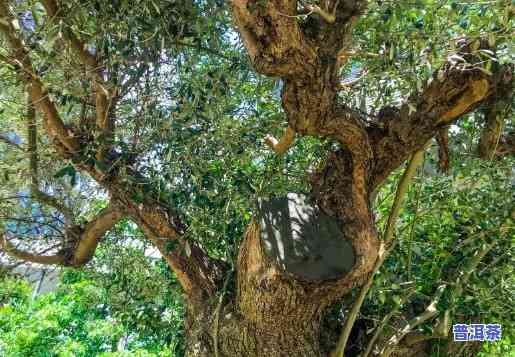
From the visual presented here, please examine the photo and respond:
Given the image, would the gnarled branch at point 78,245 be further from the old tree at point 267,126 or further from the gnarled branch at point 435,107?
the gnarled branch at point 435,107

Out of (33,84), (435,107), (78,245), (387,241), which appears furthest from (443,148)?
(78,245)

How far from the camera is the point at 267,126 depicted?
3.05m

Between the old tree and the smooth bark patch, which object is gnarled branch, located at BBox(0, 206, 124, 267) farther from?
the smooth bark patch

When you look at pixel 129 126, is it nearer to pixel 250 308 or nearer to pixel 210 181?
pixel 210 181

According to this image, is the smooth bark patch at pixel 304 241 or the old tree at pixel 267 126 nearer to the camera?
the old tree at pixel 267 126

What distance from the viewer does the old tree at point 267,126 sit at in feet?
7.61

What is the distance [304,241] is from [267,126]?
30.7 inches

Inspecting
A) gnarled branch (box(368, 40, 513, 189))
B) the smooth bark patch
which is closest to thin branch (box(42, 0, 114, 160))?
the smooth bark patch

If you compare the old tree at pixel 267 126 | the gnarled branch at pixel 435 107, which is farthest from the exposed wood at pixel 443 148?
the gnarled branch at pixel 435 107

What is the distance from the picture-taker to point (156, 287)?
4133mm

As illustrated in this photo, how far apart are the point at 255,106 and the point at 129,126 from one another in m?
0.77

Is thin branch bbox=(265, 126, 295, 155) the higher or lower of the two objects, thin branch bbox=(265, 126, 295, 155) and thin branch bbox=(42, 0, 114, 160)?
the lower

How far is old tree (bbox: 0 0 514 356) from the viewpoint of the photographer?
232 centimetres

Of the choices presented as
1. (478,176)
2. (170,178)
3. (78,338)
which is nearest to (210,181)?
(170,178)
